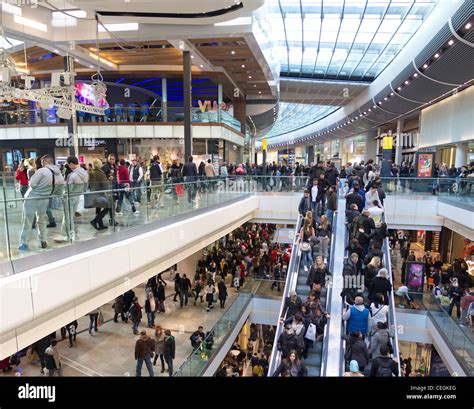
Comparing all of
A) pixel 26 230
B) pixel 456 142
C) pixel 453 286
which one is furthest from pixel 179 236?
pixel 456 142

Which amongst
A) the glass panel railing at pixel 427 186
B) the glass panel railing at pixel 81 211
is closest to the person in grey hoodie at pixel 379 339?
the glass panel railing at pixel 81 211

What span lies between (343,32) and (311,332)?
17610 mm

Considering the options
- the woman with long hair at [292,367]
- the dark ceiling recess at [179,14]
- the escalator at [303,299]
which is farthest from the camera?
the dark ceiling recess at [179,14]

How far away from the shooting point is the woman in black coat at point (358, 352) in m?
6.05

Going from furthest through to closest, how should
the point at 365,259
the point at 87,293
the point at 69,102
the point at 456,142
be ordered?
the point at 456,142 < the point at 69,102 < the point at 365,259 < the point at 87,293

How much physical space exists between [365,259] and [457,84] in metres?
13.3

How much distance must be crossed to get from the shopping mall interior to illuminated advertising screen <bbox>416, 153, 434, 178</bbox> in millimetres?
157

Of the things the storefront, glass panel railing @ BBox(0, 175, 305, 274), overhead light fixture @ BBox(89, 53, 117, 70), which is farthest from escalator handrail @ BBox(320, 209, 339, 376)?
the storefront

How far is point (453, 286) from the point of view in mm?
12031

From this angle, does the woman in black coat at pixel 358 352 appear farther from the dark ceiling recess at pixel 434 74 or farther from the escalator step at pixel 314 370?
the dark ceiling recess at pixel 434 74

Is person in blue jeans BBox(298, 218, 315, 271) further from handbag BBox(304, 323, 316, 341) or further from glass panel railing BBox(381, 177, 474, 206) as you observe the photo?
glass panel railing BBox(381, 177, 474, 206)

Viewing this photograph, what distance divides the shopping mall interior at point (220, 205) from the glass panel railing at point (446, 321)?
0.09 m

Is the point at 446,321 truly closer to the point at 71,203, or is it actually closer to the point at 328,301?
the point at 328,301
